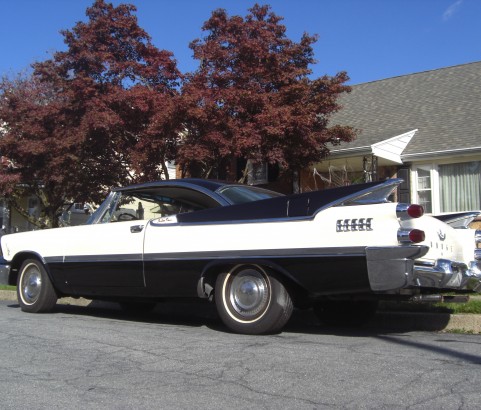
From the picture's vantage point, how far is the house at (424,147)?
42.1ft

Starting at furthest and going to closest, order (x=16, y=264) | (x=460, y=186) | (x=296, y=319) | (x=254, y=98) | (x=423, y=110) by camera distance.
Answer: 1. (x=423, y=110)
2. (x=460, y=186)
3. (x=254, y=98)
4. (x=16, y=264)
5. (x=296, y=319)

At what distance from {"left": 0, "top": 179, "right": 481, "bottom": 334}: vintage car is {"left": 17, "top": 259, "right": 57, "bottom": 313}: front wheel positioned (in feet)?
0.31

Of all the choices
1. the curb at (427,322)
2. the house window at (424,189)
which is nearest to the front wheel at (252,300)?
the curb at (427,322)

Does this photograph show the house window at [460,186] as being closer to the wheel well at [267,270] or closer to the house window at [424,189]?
the house window at [424,189]

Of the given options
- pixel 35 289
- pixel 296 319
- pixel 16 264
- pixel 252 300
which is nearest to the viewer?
pixel 252 300

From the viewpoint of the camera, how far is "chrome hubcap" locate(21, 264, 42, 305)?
770 cm

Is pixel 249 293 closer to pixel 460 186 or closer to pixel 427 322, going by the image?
pixel 427 322

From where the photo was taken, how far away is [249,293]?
5.66 meters

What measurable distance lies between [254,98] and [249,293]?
18.2 ft

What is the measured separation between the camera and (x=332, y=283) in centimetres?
517

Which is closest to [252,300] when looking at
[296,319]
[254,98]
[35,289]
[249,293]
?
[249,293]

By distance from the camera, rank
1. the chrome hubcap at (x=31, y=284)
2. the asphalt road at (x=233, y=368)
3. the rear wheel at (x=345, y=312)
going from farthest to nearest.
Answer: the chrome hubcap at (x=31, y=284)
the rear wheel at (x=345, y=312)
the asphalt road at (x=233, y=368)

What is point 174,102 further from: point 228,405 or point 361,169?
point 228,405

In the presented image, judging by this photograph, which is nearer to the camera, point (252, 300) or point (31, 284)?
point (252, 300)
